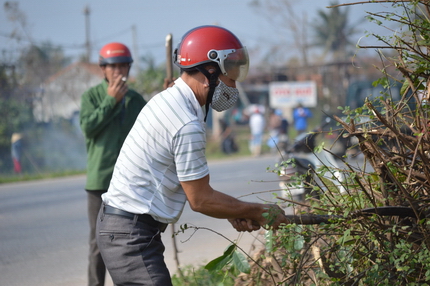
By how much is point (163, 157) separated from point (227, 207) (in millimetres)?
366

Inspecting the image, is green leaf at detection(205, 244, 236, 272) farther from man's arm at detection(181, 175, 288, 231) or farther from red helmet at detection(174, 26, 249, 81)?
red helmet at detection(174, 26, 249, 81)

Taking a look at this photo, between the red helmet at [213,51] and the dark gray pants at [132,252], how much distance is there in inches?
31.1

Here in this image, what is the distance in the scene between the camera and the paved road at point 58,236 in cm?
554

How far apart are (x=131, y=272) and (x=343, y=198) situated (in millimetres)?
1128

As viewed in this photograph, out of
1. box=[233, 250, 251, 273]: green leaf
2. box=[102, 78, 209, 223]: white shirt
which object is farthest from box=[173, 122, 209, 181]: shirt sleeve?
box=[233, 250, 251, 273]: green leaf

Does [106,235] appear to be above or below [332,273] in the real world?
above

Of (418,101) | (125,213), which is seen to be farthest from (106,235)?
(418,101)

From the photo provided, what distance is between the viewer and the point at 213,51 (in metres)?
2.52

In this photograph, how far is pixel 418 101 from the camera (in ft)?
9.02

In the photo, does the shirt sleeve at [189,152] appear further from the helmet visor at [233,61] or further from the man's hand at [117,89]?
the man's hand at [117,89]

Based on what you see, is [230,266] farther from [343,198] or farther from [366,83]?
[366,83]

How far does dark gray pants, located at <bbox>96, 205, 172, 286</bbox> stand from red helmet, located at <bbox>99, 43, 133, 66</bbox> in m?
2.10

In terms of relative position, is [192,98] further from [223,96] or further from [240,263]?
[240,263]

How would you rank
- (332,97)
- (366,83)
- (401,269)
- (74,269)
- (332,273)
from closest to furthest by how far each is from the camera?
(401,269)
(332,273)
(74,269)
(366,83)
(332,97)
